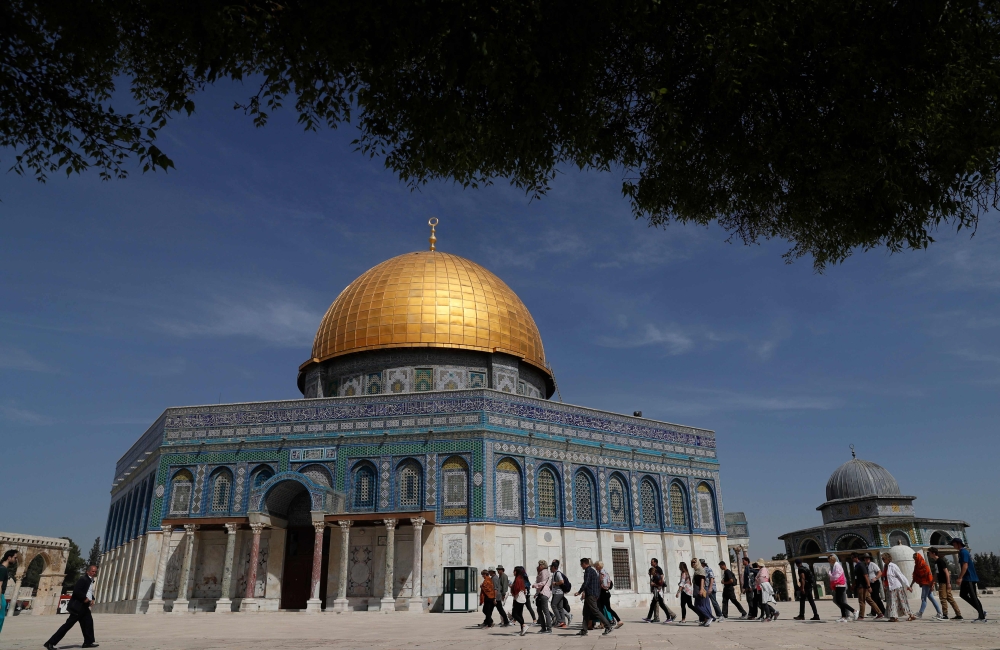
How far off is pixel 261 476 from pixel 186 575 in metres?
3.61

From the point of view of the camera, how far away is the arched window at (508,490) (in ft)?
75.1

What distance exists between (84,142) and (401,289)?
2277cm

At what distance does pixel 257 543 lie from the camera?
22.0 m

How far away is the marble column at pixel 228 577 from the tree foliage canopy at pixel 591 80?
18.5 metres

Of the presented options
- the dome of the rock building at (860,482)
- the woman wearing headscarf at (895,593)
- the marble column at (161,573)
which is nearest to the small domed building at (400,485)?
the marble column at (161,573)

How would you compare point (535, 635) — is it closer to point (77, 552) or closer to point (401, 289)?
point (401, 289)

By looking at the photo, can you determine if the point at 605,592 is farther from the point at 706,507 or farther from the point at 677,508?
the point at 706,507

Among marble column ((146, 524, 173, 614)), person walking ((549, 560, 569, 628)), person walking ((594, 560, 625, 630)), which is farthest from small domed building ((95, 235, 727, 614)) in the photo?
person walking ((594, 560, 625, 630))

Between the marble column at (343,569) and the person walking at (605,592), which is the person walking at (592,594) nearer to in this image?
the person walking at (605,592)

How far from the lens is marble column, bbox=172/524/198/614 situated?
21.5m

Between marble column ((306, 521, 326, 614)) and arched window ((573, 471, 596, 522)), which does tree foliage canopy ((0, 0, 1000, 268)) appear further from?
arched window ((573, 471, 596, 522))

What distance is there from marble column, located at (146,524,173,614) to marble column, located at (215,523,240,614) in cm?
180

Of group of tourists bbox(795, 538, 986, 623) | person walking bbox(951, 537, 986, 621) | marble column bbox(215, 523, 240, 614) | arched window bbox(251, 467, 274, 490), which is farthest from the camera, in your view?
arched window bbox(251, 467, 274, 490)

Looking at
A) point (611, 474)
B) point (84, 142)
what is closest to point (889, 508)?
point (611, 474)
